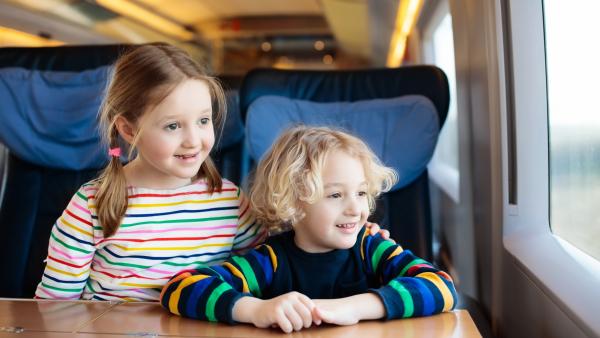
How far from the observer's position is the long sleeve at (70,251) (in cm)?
154

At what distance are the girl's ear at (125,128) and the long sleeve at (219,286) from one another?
A: 370 millimetres

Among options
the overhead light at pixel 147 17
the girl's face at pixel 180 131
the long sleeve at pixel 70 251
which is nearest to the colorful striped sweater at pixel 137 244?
the long sleeve at pixel 70 251

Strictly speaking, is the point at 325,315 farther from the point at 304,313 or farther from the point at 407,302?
the point at 407,302

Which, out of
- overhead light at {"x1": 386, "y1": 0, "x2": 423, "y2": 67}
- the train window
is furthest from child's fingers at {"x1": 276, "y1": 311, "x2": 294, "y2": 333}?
overhead light at {"x1": 386, "y1": 0, "x2": 423, "y2": 67}

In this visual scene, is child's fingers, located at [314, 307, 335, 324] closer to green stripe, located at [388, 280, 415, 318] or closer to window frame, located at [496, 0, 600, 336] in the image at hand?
green stripe, located at [388, 280, 415, 318]

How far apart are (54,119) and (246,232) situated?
33.2 inches

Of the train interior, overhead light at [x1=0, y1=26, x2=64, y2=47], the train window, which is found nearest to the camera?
the train interior

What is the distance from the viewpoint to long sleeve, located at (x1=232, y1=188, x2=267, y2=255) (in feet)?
5.49

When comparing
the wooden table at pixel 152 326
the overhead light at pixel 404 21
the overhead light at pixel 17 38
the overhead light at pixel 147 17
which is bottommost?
the wooden table at pixel 152 326

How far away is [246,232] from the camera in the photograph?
5.49ft

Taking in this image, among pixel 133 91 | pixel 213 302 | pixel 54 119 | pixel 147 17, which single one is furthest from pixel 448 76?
pixel 147 17

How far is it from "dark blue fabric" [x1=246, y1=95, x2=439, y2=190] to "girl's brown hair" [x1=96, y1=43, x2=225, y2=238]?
458 mm

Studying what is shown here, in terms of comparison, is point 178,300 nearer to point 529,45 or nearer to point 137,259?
point 137,259

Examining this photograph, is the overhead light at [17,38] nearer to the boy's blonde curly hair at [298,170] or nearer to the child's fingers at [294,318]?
the boy's blonde curly hair at [298,170]
